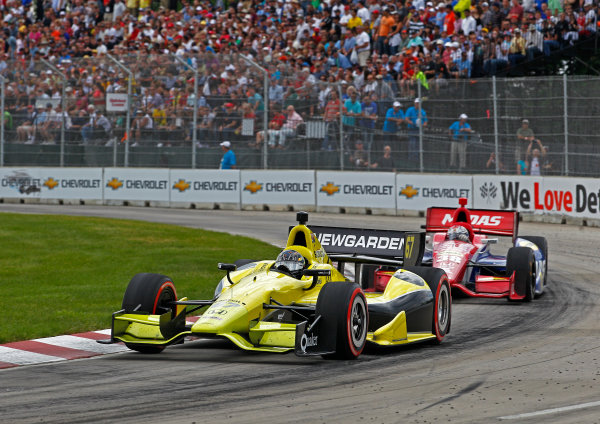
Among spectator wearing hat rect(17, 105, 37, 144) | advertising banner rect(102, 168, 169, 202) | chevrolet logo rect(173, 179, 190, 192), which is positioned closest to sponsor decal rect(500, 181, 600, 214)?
chevrolet logo rect(173, 179, 190, 192)

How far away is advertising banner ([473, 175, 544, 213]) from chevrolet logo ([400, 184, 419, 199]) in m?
1.61

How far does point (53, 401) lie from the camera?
7781 millimetres

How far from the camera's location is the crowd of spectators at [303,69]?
88.9ft

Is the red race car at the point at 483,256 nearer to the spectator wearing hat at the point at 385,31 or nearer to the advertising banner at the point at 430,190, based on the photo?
the advertising banner at the point at 430,190

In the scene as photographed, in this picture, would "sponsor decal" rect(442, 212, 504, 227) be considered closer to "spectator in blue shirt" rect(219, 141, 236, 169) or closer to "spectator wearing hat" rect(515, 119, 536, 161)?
"spectator wearing hat" rect(515, 119, 536, 161)

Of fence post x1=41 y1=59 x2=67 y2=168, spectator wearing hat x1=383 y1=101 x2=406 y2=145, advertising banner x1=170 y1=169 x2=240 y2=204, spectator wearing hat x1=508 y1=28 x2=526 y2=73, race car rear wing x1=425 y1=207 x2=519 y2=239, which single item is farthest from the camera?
fence post x1=41 y1=59 x2=67 y2=168

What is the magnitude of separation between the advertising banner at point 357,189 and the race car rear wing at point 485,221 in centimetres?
1068

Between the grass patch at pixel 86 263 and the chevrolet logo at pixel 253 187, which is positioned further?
the chevrolet logo at pixel 253 187

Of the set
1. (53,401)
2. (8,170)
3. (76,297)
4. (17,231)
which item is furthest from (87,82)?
(53,401)

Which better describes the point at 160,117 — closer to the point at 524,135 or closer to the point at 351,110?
the point at 351,110

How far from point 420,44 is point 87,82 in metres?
9.76

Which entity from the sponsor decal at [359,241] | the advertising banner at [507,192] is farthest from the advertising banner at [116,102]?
the sponsor decal at [359,241]

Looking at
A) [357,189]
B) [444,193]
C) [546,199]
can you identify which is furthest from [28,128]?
[546,199]

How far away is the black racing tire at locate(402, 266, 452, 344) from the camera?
11.0m
